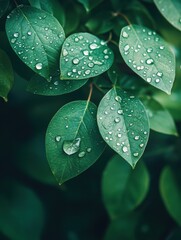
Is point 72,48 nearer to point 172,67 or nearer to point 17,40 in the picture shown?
point 17,40

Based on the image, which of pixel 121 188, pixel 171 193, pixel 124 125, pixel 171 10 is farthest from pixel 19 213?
pixel 171 10

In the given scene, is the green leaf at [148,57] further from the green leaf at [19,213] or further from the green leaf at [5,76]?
the green leaf at [19,213]

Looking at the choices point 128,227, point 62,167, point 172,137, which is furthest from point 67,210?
point 62,167

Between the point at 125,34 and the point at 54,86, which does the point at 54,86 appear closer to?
the point at 54,86

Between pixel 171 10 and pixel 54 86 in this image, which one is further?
pixel 171 10

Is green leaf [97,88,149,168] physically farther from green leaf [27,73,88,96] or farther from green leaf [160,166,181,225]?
green leaf [160,166,181,225]

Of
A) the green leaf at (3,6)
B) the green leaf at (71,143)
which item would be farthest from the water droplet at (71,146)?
the green leaf at (3,6)
